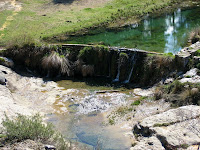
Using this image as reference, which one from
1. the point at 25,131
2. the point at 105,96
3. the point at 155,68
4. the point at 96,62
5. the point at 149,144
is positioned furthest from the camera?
the point at 96,62

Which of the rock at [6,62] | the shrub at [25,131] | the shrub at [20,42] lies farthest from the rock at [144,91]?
the rock at [6,62]

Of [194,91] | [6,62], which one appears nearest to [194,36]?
[194,91]

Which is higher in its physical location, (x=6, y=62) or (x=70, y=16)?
(x=70, y=16)

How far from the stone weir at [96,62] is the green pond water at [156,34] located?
2.04 metres

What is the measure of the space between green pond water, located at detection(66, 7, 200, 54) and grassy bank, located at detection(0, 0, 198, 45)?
1.69m

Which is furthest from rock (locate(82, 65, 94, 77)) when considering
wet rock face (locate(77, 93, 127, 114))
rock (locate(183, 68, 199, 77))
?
rock (locate(183, 68, 199, 77))

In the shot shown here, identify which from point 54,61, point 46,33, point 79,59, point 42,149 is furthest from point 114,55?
point 42,149

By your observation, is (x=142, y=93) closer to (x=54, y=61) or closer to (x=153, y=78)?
(x=153, y=78)

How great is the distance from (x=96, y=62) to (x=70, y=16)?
36.9 feet

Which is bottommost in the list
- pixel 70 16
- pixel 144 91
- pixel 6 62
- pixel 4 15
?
pixel 144 91

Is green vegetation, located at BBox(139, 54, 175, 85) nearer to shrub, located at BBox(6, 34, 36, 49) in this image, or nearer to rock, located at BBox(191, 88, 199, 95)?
rock, located at BBox(191, 88, 199, 95)

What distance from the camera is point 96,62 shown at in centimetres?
2050

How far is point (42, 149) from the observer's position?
35.6 feet

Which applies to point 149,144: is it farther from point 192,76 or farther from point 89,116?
point 192,76
